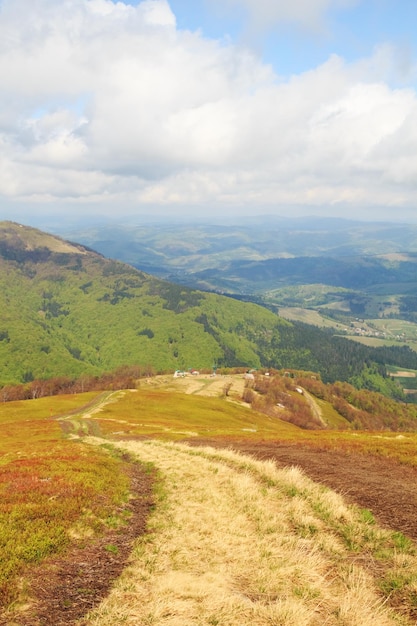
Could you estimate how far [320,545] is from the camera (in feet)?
53.7

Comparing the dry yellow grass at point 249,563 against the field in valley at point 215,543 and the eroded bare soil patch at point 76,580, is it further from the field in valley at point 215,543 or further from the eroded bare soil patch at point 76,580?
the eroded bare soil patch at point 76,580

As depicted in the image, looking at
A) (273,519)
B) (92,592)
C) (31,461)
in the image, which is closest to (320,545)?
(273,519)

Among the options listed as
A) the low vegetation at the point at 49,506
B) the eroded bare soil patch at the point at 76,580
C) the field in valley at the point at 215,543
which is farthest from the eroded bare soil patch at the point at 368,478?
the low vegetation at the point at 49,506

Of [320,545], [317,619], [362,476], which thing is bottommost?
[362,476]

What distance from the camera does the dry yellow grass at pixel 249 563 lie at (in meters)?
11.2

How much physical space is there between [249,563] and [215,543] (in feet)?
7.60

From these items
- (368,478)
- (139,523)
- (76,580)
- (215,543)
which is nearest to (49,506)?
(139,523)

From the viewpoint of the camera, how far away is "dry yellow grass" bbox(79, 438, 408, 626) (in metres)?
11.2

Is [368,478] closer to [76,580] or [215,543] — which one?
[215,543]

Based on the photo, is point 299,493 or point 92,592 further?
point 299,493

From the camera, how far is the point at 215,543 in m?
16.8

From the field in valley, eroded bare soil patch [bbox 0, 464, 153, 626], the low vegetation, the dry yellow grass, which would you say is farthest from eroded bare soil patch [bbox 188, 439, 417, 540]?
the low vegetation

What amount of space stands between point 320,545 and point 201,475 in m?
13.6

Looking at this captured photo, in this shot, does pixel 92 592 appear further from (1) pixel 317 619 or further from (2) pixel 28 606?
(1) pixel 317 619
